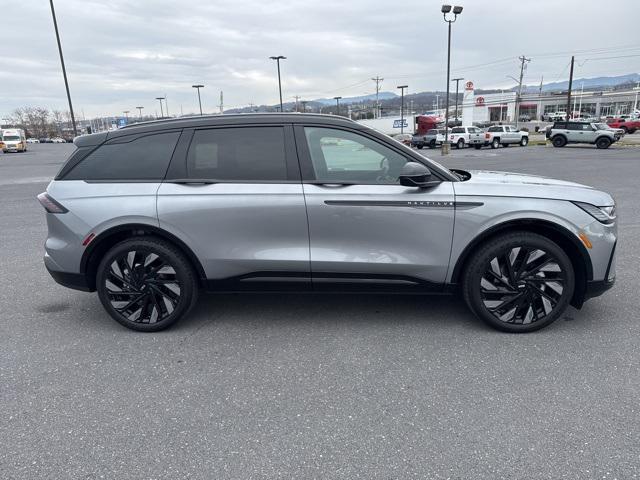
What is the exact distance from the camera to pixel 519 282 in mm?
3426

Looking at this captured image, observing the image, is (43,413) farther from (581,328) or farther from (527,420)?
(581,328)

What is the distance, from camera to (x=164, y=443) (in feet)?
7.82

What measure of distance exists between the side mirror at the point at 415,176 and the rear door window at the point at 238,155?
92cm

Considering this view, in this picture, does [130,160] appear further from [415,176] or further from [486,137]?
[486,137]

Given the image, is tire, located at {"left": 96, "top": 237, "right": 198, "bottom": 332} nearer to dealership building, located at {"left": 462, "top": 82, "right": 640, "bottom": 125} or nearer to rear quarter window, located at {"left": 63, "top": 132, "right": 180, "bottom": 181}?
rear quarter window, located at {"left": 63, "top": 132, "right": 180, "bottom": 181}

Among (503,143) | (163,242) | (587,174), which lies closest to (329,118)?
(163,242)

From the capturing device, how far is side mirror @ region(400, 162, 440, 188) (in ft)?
10.5

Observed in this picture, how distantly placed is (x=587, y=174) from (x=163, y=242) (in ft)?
49.7

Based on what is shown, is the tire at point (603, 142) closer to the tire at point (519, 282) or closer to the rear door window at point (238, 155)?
the tire at point (519, 282)

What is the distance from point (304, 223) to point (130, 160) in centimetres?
153

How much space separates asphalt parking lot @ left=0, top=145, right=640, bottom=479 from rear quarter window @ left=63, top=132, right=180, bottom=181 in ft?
4.23

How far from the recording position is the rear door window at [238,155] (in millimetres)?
3502

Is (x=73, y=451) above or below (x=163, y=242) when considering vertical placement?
below

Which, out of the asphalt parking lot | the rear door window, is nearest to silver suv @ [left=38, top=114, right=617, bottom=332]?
the rear door window
